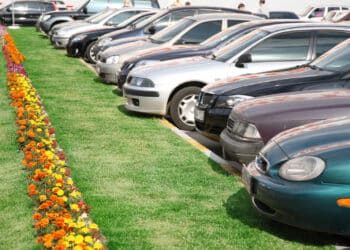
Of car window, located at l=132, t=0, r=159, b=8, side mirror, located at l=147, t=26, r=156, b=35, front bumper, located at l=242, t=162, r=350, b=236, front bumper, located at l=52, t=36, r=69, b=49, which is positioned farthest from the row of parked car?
car window, located at l=132, t=0, r=159, b=8

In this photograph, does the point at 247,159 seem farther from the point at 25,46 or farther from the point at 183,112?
the point at 25,46

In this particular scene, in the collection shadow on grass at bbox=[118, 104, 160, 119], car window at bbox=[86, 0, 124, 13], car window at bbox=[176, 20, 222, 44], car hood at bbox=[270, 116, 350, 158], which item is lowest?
car window at bbox=[86, 0, 124, 13]

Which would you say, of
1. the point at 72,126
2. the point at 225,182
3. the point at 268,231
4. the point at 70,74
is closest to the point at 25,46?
the point at 70,74

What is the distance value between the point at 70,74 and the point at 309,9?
21379 mm

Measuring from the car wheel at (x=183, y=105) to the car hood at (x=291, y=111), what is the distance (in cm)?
330

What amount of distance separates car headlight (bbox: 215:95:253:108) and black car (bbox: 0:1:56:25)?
28.8 meters

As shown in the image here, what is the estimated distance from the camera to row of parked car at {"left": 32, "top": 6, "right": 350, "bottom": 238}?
5012mm

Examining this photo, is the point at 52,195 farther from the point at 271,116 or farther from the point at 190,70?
the point at 190,70

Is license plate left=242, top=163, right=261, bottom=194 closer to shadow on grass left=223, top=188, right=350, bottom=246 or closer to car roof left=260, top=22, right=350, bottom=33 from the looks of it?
shadow on grass left=223, top=188, right=350, bottom=246

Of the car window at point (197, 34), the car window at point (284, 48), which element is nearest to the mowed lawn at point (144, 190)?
the car window at point (284, 48)

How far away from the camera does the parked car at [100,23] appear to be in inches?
842

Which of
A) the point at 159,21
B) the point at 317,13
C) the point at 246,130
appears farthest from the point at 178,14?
the point at 317,13

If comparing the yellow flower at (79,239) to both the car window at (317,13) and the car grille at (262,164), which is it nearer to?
the car grille at (262,164)

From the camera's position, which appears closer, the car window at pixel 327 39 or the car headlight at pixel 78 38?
the car window at pixel 327 39
